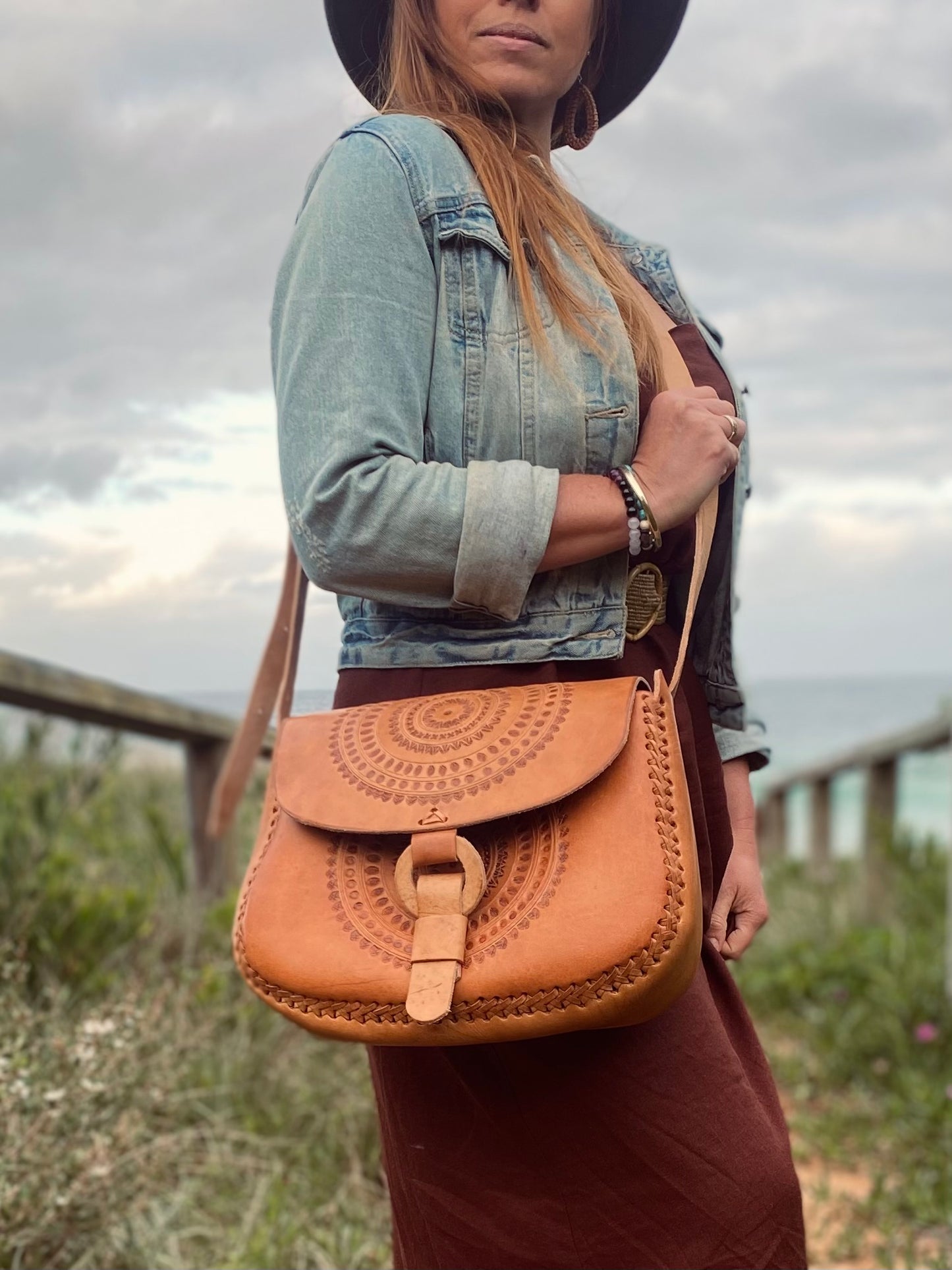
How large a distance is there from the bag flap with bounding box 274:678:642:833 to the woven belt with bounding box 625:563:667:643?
13cm

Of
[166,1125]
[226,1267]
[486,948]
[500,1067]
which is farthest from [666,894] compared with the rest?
[166,1125]

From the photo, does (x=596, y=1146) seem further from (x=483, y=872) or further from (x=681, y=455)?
(x=681, y=455)

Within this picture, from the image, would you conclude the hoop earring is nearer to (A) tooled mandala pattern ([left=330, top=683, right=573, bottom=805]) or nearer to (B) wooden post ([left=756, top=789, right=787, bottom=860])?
(A) tooled mandala pattern ([left=330, top=683, right=573, bottom=805])

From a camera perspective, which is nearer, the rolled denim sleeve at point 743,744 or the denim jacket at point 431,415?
the denim jacket at point 431,415

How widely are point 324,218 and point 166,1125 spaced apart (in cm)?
214

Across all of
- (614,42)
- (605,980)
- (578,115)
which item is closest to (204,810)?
(578,115)

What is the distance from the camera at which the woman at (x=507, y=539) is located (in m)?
1.31

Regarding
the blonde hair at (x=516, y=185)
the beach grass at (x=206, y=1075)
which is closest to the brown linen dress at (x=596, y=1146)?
the blonde hair at (x=516, y=185)

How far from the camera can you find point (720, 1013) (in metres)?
1.46

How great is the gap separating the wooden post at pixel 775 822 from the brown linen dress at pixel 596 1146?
8.52m

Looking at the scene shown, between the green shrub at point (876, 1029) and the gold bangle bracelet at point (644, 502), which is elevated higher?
the gold bangle bracelet at point (644, 502)

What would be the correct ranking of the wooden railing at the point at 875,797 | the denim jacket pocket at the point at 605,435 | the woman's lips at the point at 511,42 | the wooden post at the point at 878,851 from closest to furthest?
1. the denim jacket pocket at the point at 605,435
2. the woman's lips at the point at 511,42
3. the wooden railing at the point at 875,797
4. the wooden post at the point at 878,851

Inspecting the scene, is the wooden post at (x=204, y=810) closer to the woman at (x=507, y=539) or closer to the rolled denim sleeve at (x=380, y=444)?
the woman at (x=507, y=539)

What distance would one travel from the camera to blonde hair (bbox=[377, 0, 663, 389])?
56.0 inches
